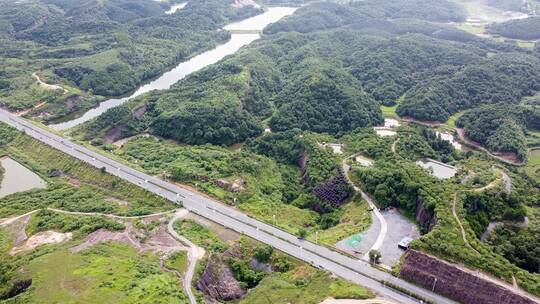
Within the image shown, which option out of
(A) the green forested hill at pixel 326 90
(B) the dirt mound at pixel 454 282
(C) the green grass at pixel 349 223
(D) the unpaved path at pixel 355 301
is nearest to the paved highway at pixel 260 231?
(B) the dirt mound at pixel 454 282

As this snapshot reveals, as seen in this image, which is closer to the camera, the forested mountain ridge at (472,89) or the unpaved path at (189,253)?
the unpaved path at (189,253)

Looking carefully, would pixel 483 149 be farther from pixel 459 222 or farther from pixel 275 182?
pixel 275 182

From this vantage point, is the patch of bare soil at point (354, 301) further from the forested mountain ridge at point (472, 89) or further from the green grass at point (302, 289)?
the forested mountain ridge at point (472, 89)

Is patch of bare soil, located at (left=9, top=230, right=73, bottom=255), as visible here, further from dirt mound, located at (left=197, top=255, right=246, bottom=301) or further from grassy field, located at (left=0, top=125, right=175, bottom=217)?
dirt mound, located at (left=197, top=255, right=246, bottom=301)

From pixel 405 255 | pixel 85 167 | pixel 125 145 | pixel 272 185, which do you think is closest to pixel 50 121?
pixel 125 145

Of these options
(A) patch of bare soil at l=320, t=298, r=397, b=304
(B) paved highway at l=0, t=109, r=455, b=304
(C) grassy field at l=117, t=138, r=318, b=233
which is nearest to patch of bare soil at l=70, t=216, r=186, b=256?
(B) paved highway at l=0, t=109, r=455, b=304

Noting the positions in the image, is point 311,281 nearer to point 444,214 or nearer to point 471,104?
point 444,214
